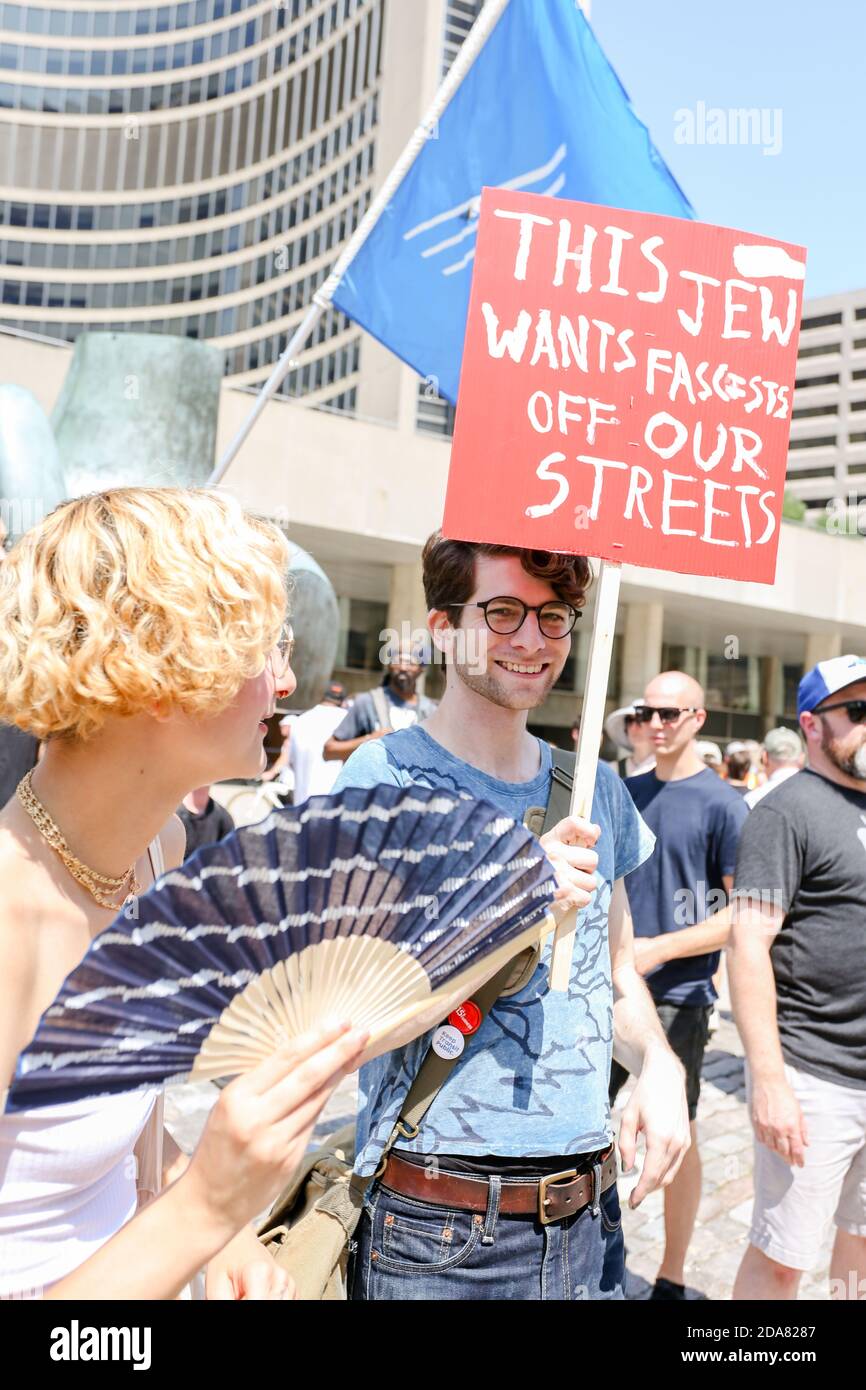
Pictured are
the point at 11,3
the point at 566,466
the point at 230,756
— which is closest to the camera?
the point at 230,756

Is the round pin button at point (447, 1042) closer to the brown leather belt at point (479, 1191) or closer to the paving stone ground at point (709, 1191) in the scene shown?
the brown leather belt at point (479, 1191)

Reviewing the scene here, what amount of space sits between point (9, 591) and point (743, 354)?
4.66 ft

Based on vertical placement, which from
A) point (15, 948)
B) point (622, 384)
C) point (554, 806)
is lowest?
point (15, 948)

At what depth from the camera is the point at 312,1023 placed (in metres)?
1.12

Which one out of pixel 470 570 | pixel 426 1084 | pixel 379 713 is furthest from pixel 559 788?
pixel 379 713

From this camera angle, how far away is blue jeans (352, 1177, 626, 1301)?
5.12 feet

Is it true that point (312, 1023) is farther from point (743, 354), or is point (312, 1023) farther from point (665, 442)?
point (743, 354)

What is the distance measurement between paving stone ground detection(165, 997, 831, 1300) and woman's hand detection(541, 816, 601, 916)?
2293 millimetres

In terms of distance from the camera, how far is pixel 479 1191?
1573 mm

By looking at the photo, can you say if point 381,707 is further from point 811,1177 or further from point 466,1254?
point 466,1254

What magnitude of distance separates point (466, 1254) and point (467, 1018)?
362 millimetres

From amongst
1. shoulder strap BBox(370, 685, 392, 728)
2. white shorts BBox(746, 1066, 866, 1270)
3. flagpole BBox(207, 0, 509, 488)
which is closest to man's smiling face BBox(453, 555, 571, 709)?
white shorts BBox(746, 1066, 866, 1270)

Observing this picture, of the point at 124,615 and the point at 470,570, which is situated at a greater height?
the point at 470,570
